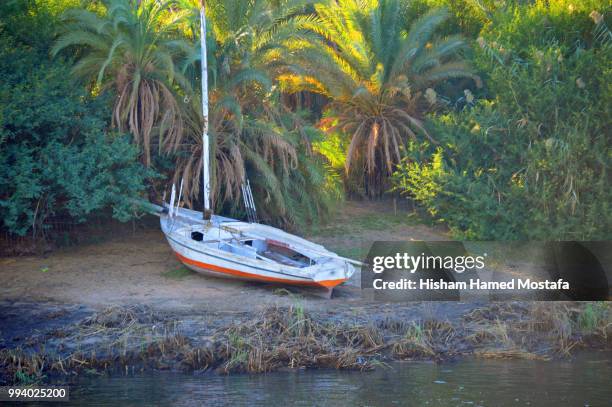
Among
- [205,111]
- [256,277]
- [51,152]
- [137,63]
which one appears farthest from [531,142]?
[51,152]

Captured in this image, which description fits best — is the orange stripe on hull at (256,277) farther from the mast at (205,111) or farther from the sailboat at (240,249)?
the mast at (205,111)

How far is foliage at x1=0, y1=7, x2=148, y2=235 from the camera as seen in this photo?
1811 centimetres

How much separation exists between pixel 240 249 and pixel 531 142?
809 cm

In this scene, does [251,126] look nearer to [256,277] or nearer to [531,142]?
[256,277]

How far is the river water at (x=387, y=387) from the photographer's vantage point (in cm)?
1311

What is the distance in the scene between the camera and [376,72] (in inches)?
938

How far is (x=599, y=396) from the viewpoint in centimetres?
1344

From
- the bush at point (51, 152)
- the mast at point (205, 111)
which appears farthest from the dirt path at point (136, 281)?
the mast at point (205, 111)

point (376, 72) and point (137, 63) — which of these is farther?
point (376, 72)

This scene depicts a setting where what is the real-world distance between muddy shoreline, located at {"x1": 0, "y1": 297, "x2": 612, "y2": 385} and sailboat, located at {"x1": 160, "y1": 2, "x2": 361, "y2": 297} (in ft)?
2.70

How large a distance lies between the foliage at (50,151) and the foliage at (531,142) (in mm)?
7681

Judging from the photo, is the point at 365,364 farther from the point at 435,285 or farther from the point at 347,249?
the point at 347,249

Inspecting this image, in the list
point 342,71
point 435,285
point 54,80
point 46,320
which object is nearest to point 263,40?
point 342,71

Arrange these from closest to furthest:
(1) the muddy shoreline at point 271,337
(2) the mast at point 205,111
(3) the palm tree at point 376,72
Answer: (1) the muddy shoreline at point 271,337, (2) the mast at point 205,111, (3) the palm tree at point 376,72
